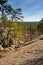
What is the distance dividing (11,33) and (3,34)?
330cm

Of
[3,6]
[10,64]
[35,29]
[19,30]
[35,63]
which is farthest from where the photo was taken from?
[35,29]

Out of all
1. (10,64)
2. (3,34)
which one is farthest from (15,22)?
(10,64)

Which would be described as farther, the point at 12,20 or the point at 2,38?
the point at 2,38

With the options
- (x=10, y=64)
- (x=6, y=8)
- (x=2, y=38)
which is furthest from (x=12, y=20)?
(x=10, y=64)

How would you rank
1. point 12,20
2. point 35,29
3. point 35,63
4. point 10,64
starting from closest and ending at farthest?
point 35,63
point 10,64
point 12,20
point 35,29

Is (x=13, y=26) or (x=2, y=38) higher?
(x=13, y=26)

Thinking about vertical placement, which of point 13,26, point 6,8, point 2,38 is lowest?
point 2,38

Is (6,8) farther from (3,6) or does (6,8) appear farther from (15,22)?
(15,22)

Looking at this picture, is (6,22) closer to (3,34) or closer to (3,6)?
(3,34)

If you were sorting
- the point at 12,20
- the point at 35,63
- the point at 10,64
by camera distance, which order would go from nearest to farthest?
the point at 35,63 → the point at 10,64 → the point at 12,20

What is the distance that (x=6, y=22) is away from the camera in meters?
35.8

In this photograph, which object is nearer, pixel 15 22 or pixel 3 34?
pixel 15 22

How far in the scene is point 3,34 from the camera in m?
39.4

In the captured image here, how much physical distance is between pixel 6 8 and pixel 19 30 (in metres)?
24.6
